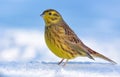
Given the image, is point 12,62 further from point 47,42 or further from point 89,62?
point 89,62

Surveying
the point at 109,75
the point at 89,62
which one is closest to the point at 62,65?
the point at 89,62

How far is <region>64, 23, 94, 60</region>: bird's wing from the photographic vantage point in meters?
6.32

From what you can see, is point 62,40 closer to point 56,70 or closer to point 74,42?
point 74,42

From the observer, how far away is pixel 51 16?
6148mm

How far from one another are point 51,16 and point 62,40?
1.40 ft

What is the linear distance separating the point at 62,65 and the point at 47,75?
0.83 meters

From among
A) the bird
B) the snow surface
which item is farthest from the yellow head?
the snow surface

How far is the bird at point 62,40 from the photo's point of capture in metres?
6.13

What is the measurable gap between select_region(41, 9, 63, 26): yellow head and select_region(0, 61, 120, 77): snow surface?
82 cm

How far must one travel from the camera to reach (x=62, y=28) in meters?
6.43

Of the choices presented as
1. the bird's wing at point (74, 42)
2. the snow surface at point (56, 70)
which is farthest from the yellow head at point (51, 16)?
the snow surface at point (56, 70)

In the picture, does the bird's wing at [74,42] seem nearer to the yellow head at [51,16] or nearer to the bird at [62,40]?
the bird at [62,40]

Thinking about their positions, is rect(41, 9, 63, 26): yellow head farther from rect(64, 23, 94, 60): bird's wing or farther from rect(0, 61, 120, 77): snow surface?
rect(0, 61, 120, 77): snow surface

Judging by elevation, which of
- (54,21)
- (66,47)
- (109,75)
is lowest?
(109,75)
